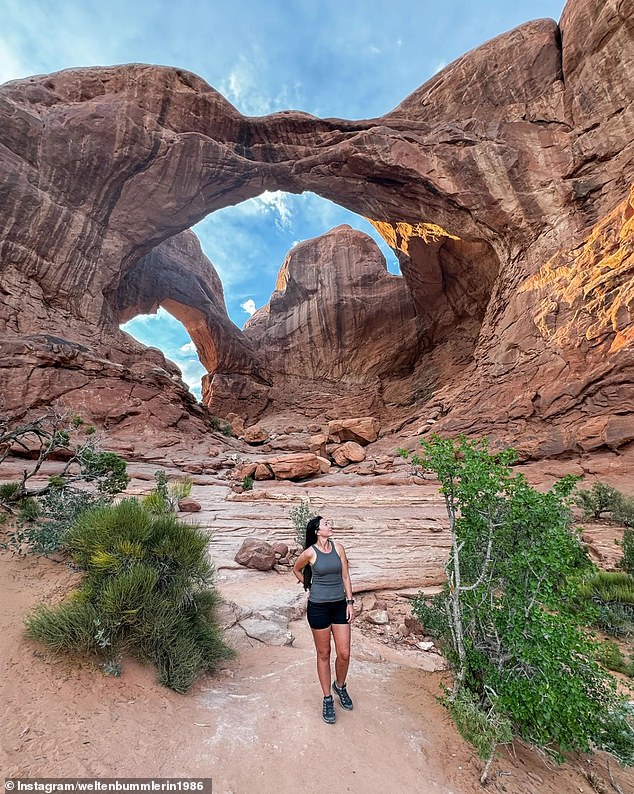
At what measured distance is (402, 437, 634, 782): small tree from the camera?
2.78 meters

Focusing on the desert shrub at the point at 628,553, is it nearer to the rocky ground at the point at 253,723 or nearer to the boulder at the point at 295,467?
the rocky ground at the point at 253,723

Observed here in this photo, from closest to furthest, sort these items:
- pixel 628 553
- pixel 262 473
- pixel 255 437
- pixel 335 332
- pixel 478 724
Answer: pixel 478 724, pixel 628 553, pixel 262 473, pixel 255 437, pixel 335 332

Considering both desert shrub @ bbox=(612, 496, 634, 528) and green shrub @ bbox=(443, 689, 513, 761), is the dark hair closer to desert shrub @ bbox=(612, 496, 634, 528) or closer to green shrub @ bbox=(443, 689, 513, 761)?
green shrub @ bbox=(443, 689, 513, 761)

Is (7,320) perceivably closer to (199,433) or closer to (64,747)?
(199,433)

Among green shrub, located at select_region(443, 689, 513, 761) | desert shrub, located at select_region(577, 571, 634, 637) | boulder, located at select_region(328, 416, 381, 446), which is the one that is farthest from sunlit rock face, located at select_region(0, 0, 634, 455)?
green shrub, located at select_region(443, 689, 513, 761)

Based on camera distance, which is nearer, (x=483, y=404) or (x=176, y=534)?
(x=176, y=534)

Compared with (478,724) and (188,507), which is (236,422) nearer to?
(188,507)

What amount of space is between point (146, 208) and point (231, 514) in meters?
21.0

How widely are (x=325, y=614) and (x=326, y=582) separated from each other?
0.89ft

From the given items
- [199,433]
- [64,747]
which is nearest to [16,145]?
[199,433]

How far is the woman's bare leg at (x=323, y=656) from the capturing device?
320 centimetres

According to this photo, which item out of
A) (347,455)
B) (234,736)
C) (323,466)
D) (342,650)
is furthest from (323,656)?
(347,455)

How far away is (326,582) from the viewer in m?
3.37

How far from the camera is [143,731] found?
2.63 metres
